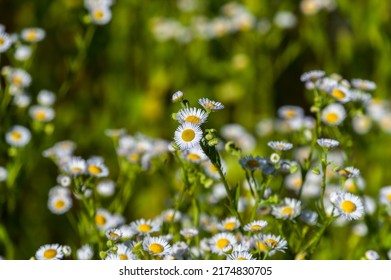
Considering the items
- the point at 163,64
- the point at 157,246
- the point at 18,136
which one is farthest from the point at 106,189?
the point at 163,64

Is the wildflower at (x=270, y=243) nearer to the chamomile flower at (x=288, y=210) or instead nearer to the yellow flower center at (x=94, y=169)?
the chamomile flower at (x=288, y=210)

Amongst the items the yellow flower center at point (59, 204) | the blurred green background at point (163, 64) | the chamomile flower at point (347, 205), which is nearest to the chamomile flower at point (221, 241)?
the chamomile flower at point (347, 205)

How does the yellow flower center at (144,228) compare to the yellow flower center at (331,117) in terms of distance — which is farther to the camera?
the yellow flower center at (331,117)

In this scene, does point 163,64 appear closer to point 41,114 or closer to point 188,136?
point 41,114

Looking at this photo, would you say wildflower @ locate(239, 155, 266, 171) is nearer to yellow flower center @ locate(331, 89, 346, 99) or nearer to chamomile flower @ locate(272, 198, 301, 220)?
chamomile flower @ locate(272, 198, 301, 220)
